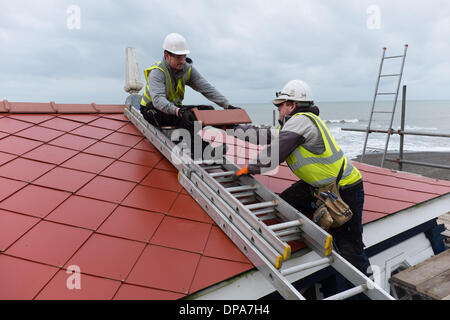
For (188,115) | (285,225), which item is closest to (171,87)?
(188,115)

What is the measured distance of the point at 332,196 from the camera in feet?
11.2

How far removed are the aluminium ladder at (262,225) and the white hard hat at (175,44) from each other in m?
1.50

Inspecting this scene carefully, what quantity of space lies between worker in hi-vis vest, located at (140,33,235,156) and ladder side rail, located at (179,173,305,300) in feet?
4.07

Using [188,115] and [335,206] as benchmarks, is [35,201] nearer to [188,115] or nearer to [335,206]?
[188,115]

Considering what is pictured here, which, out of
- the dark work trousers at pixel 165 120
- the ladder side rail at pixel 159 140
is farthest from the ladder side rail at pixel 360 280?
the dark work trousers at pixel 165 120

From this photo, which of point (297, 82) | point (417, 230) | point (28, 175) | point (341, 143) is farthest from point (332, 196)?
point (341, 143)

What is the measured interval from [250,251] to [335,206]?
3.89ft

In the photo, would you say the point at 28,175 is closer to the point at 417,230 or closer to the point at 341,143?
the point at 417,230

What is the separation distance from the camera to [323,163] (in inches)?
137

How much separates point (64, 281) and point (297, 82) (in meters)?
3.37

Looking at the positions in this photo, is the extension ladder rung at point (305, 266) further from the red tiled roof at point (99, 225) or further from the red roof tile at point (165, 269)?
the red roof tile at point (165, 269)

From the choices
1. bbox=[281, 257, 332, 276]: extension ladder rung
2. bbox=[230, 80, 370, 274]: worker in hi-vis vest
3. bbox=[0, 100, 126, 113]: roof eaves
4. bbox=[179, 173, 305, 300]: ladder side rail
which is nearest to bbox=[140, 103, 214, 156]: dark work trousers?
bbox=[179, 173, 305, 300]: ladder side rail

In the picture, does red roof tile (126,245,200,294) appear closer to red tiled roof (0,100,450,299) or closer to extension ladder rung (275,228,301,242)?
red tiled roof (0,100,450,299)

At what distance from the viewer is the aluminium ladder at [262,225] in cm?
271
